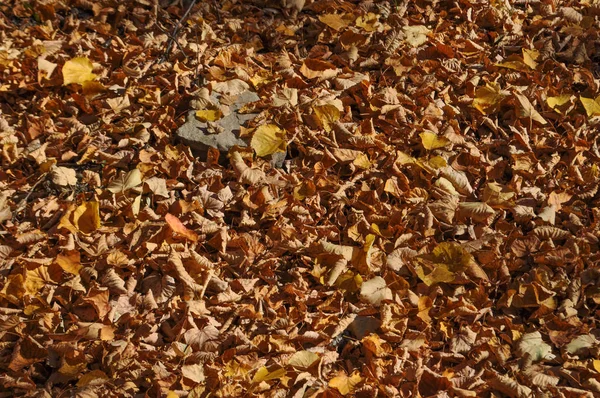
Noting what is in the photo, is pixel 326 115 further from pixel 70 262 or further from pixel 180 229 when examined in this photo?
pixel 70 262

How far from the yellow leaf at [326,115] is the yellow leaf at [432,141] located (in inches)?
16.4

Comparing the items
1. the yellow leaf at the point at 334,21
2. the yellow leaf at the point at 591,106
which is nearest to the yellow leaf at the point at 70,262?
the yellow leaf at the point at 334,21

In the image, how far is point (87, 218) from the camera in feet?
8.68

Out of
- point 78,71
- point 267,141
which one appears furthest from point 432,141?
point 78,71

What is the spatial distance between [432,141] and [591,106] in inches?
32.9

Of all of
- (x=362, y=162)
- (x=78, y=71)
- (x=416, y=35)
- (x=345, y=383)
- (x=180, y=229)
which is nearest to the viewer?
(x=345, y=383)

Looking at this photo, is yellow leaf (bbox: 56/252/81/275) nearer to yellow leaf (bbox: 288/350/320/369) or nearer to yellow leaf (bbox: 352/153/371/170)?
yellow leaf (bbox: 288/350/320/369)

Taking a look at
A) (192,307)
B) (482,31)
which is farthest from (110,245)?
(482,31)

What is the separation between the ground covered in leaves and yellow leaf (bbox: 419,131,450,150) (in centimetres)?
2

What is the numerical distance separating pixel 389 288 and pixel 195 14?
210 cm

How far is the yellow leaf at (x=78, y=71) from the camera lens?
10.4 feet

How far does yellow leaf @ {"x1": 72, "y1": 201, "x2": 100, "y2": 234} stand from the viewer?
2.62 metres

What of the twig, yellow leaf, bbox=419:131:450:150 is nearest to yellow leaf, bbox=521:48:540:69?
yellow leaf, bbox=419:131:450:150

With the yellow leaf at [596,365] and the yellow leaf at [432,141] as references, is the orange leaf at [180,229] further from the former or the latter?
the yellow leaf at [596,365]
